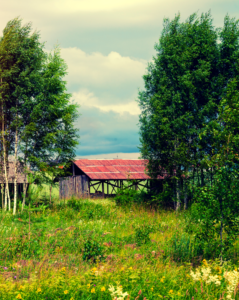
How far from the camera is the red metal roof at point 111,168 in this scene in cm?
2403

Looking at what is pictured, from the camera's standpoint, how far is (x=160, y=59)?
20.0 meters

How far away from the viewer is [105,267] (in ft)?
18.1

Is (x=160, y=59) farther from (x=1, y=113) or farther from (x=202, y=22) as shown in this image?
(x=1, y=113)

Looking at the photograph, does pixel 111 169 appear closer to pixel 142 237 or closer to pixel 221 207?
pixel 142 237

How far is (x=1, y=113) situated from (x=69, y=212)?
7.61 m

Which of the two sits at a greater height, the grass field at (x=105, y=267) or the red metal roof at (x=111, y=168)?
the red metal roof at (x=111, y=168)

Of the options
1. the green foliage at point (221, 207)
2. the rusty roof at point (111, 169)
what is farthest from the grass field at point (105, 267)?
the rusty roof at point (111, 169)

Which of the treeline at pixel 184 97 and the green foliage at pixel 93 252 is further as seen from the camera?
the treeline at pixel 184 97

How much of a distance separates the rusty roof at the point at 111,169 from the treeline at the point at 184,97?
4340mm

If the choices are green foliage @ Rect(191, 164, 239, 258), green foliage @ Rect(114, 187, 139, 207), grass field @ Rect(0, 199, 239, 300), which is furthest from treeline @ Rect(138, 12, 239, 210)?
green foliage @ Rect(191, 164, 239, 258)

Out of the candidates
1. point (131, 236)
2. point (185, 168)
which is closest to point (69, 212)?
point (131, 236)

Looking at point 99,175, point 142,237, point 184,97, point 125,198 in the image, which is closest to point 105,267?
point 142,237

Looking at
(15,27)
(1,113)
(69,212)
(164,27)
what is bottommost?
(69,212)

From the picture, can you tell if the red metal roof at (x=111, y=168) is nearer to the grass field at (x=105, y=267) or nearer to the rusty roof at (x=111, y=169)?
the rusty roof at (x=111, y=169)
